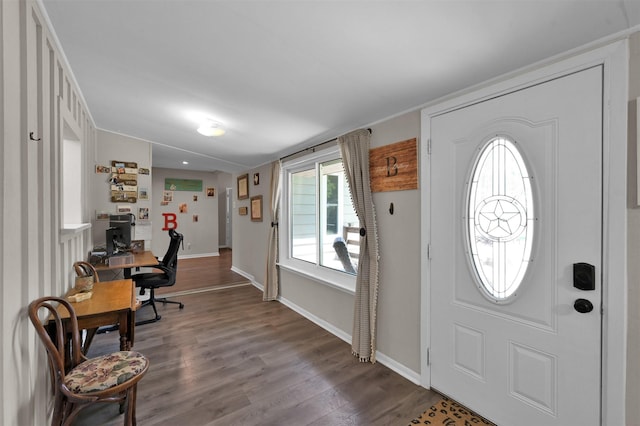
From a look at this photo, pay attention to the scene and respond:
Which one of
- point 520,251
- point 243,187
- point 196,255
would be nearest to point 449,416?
point 520,251

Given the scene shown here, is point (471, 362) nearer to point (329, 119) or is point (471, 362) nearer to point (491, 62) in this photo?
point (491, 62)

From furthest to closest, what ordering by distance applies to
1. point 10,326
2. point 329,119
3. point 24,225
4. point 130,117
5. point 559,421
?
1. point 130,117
2. point 329,119
3. point 559,421
4. point 24,225
5. point 10,326

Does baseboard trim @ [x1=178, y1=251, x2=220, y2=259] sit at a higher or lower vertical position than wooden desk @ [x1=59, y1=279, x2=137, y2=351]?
lower

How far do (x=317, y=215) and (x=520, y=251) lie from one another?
2384 millimetres

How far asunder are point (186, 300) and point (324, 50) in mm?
4211

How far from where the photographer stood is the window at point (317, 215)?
3283 millimetres

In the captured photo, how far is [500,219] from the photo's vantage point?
5.75ft

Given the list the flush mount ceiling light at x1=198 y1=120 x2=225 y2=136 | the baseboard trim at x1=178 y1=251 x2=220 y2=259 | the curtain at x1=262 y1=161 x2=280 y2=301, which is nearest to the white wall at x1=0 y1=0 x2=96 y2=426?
the flush mount ceiling light at x1=198 y1=120 x2=225 y2=136

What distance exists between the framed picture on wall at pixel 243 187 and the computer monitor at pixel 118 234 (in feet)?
7.07

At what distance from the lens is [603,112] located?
1354 millimetres

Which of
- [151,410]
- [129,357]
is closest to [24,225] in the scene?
[129,357]

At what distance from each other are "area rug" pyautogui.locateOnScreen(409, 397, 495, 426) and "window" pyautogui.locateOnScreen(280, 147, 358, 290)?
131 centimetres

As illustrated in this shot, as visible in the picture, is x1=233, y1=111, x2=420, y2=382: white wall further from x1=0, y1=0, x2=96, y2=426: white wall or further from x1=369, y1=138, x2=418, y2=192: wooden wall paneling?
x1=0, y1=0, x2=96, y2=426: white wall

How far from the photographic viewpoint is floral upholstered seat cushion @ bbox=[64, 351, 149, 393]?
142cm
